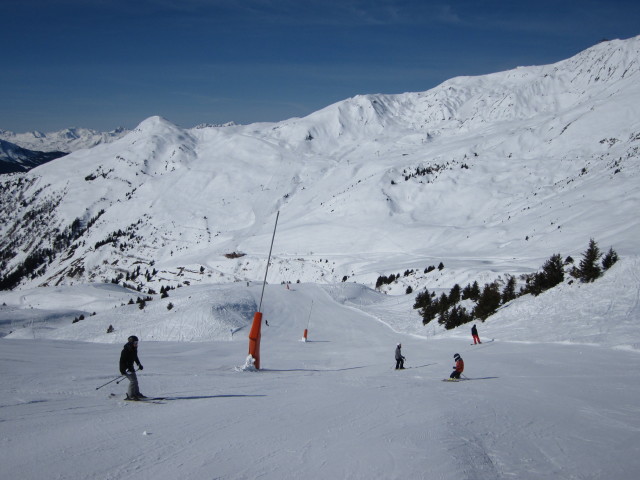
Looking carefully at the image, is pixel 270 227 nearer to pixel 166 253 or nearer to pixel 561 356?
pixel 166 253

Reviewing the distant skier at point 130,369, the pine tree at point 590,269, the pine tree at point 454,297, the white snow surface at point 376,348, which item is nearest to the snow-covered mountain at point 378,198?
the white snow surface at point 376,348

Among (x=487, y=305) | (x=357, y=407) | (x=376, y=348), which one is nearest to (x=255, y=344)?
(x=357, y=407)

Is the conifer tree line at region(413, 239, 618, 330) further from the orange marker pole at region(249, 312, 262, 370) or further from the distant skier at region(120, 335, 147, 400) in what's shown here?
the distant skier at region(120, 335, 147, 400)

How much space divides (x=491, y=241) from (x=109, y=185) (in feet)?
551

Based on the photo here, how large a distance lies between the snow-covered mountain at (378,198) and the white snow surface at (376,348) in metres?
0.77

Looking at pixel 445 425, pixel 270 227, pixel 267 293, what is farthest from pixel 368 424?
pixel 270 227

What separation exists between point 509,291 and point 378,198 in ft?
250

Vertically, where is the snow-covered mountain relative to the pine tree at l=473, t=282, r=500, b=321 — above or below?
above

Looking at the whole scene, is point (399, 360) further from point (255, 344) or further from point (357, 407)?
point (357, 407)

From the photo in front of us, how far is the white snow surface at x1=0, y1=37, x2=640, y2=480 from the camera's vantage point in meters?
6.09

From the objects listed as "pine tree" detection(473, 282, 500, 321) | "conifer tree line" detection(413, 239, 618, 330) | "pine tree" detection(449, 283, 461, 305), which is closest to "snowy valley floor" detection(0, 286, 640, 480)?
"conifer tree line" detection(413, 239, 618, 330)

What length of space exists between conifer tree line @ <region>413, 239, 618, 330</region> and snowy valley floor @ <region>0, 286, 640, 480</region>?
8.05 m

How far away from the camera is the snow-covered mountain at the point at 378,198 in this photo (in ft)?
207

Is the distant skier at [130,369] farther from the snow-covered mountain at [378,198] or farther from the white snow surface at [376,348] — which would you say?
the snow-covered mountain at [378,198]
